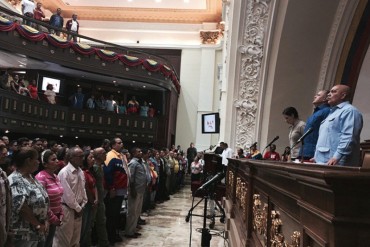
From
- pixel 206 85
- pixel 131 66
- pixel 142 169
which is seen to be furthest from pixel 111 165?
pixel 206 85

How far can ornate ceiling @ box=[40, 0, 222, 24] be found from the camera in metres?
20.2

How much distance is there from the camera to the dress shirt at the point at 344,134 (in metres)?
3.12

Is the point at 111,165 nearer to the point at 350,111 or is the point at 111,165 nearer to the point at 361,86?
the point at 350,111

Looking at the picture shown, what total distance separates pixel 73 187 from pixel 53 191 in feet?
1.62

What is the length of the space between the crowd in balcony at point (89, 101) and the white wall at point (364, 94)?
9719mm

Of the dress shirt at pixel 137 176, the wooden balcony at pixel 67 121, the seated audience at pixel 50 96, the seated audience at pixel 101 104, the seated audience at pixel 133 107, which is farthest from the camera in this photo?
the seated audience at pixel 133 107

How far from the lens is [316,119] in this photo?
398 centimetres

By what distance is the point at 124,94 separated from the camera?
694 inches

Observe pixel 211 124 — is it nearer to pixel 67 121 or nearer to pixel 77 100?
pixel 67 121

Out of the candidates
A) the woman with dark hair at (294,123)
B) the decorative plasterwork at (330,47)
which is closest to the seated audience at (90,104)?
the decorative plasterwork at (330,47)

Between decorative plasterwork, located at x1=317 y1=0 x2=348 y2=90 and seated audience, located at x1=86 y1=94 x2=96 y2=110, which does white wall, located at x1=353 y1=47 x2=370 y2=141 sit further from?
seated audience, located at x1=86 y1=94 x2=96 y2=110

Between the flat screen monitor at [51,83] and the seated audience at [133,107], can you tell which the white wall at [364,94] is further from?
the flat screen monitor at [51,83]

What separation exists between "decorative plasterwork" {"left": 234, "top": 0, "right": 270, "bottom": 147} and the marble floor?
218 cm

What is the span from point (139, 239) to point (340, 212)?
567cm
